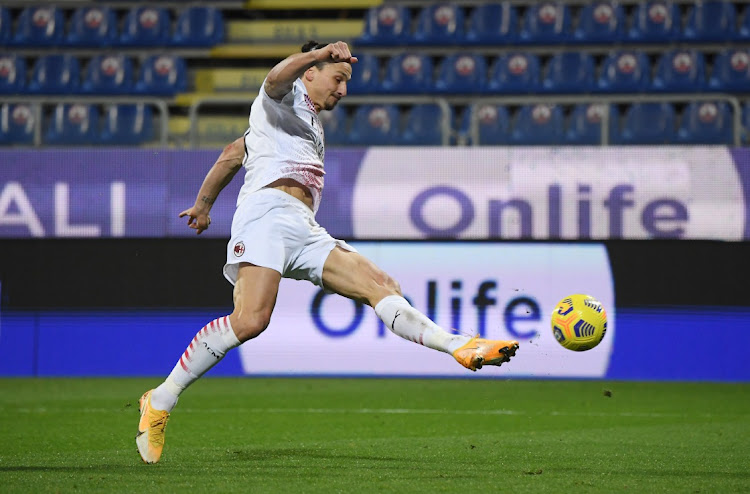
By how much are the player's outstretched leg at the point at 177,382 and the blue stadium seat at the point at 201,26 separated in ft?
36.7

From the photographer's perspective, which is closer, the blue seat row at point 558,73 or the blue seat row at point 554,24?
the blue seat row at point 558,73

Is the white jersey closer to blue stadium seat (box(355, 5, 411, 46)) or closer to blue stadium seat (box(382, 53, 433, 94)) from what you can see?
blue stadium seat (box(382, 53, 433, 94))

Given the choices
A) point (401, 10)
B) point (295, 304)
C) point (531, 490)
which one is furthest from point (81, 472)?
point (401, 10)

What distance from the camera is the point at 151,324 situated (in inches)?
472

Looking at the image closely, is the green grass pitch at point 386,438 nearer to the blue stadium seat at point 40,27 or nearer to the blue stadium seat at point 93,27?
the blue stadium seat at point 93,27

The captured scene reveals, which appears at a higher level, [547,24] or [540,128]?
[547,24]

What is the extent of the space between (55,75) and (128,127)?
7.53 feet

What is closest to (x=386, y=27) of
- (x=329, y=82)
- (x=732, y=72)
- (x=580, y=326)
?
(x=732, y=72)

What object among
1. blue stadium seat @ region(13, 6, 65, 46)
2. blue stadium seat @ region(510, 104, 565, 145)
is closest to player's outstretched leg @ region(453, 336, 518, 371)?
blue stadium seat @ region(510, 104, 565, 145)

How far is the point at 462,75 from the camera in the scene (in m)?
14.6

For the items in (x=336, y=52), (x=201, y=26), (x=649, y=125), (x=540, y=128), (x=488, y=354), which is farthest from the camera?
(x=201, y=26)

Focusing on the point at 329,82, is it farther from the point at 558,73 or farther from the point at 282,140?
the point at 558,73

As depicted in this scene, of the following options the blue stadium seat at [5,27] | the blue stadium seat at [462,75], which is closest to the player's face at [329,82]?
the blue stadium seat at [462,75]

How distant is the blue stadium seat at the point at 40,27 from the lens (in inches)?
628
